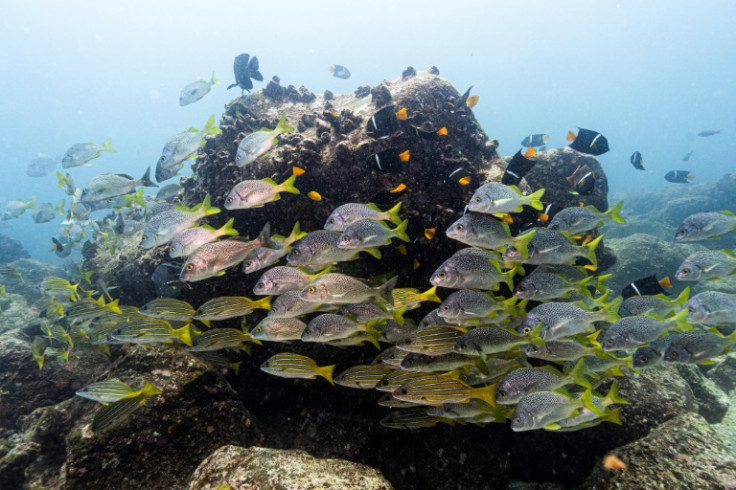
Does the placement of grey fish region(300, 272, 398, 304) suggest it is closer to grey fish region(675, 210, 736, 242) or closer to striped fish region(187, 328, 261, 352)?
striped fish region(187, 328, 261, 352)

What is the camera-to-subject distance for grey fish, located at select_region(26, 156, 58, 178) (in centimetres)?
1747

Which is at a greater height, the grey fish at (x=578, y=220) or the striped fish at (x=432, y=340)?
the grey fish at (x=578, y=220)

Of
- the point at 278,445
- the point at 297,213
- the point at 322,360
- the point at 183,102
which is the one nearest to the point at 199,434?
the point at 278,445

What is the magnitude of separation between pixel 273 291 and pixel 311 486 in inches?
74.7

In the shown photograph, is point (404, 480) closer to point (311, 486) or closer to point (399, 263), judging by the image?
point (311, 486)

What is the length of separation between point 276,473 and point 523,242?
3.24 m

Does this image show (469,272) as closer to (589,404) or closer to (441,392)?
(441,392)

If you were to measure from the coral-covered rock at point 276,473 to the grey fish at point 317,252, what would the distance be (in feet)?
Answer: 6.16

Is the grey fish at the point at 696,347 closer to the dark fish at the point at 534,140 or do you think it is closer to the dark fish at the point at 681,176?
the dark fish at the point at 534,140

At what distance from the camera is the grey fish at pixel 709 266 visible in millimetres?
4551

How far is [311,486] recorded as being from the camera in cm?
275

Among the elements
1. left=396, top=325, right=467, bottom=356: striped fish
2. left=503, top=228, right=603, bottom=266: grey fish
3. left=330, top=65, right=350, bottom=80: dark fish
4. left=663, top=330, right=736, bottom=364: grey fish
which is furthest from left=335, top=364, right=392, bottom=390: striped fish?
left=330, top=65, right=350, bottom=80: dark fish

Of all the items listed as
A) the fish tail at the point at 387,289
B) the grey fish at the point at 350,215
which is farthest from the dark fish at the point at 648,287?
the fish tail at the point at 387,289

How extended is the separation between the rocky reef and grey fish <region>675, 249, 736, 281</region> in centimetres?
171
